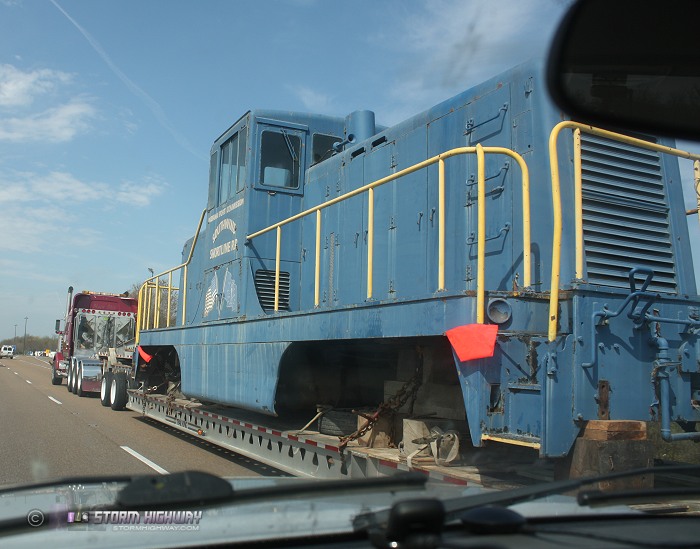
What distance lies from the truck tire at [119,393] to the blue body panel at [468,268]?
25.0 ft

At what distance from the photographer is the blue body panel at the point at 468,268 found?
4.15 meters

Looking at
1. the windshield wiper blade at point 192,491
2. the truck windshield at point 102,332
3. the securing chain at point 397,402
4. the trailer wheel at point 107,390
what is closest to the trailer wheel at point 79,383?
the truck windshield at point 102,332

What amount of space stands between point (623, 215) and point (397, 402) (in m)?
2.46

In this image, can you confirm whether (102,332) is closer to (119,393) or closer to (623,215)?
(119,393)

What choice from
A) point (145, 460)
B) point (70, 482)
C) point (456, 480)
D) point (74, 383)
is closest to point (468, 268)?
point (456, 480)

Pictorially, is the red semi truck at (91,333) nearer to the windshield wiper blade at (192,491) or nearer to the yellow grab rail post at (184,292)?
the yellow grab rail post at (184,292)

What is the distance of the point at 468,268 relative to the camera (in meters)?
5.41

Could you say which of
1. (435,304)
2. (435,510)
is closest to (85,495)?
(435,510)

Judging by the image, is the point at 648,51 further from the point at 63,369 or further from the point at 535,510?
the point at 63,369

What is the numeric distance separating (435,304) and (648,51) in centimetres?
212

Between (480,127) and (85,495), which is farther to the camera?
(480,127)

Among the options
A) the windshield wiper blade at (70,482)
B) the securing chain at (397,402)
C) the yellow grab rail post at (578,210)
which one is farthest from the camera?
the securing chain at (397,402)

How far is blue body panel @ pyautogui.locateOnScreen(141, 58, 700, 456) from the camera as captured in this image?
4.15 metres

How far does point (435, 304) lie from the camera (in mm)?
4629
